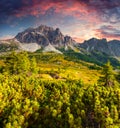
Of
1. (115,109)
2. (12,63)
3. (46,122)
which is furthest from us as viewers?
(12,63)

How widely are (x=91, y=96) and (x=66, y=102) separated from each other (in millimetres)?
5135

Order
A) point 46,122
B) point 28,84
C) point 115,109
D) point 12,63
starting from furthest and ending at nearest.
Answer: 1. point 12,63
2. point 28,84
3. point 46,122
4. point 115,109

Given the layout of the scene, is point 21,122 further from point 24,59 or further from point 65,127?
point 24,59

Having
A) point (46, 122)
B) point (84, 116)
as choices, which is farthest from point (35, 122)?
point (84, 116)

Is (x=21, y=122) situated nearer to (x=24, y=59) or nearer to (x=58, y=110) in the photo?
(x=58, y=110)

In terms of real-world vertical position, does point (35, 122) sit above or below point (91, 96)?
below

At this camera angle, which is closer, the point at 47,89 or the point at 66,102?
the point at 66,102

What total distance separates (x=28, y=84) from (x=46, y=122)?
14.3m

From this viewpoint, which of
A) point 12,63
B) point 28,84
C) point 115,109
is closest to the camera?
point 115,109

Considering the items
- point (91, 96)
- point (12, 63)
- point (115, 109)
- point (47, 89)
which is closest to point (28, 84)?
point (47, 89)

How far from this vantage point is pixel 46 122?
49.8 metres

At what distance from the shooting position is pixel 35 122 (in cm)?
5103

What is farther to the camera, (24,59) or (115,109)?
(24,59)

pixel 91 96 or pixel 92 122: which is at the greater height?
pixel 91 96
